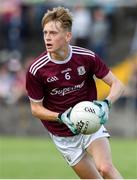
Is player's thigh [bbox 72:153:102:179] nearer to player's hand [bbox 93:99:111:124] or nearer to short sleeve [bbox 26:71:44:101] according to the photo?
player's hand [bbox 93:99:111:124]

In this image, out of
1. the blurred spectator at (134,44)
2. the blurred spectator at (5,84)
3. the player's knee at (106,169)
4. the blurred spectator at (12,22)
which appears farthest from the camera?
the blurred spectator at (12,22)

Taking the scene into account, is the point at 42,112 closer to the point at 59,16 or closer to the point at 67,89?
the point at 67,89

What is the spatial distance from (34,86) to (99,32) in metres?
12.9

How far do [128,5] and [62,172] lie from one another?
927cm

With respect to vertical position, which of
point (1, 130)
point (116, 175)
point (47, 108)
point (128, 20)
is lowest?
point (1, 130)

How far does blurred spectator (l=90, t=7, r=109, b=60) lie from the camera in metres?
21.6

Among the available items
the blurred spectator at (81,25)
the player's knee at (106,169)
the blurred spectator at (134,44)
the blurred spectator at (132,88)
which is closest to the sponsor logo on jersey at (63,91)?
the player's knee at (106,169)

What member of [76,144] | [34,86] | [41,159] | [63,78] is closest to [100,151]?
[76,144]

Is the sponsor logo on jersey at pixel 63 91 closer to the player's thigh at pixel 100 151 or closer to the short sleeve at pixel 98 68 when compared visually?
the short sleeve at pixel 98 68

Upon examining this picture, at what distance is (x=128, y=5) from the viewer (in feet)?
73.0

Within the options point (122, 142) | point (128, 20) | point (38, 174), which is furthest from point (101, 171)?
point (128, 20)

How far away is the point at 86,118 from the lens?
8570mm

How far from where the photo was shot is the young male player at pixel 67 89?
8.91 metres

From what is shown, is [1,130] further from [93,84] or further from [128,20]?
[93,84]
